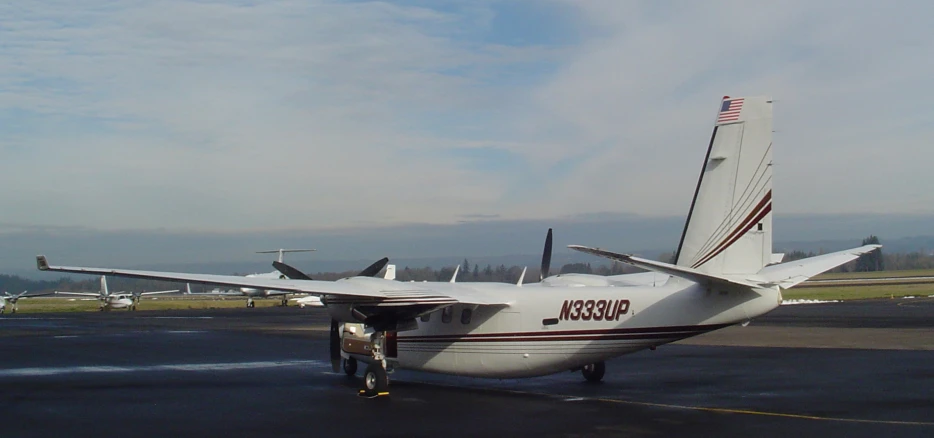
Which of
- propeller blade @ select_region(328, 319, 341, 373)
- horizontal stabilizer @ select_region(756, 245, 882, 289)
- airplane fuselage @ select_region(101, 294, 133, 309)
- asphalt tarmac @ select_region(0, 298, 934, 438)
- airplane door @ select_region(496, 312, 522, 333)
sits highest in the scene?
horizontal stabilizer @ select_region(756, 245, 882, 289)

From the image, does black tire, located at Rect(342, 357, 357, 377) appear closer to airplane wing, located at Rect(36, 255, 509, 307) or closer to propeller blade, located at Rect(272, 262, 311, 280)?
propeller blade, located at Rect(272, 262, 311, 280)

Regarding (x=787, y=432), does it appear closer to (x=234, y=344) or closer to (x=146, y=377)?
(x=146, y=377)

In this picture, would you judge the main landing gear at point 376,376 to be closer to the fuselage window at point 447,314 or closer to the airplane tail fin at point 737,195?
the fuselage window at point 447,314

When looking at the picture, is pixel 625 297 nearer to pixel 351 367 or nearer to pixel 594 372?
pixel 594 372

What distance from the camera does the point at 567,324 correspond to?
16.0 meters

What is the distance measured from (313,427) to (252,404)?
308 cm

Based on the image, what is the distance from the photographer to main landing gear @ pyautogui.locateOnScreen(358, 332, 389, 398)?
17016 millimetres

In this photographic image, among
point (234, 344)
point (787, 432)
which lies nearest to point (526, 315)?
point (787, 432)

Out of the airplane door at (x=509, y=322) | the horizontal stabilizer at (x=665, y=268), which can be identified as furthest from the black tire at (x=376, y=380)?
the horizontal stabilizer at (x=665, y=268)

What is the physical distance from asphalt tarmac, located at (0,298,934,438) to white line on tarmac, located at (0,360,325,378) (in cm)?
5

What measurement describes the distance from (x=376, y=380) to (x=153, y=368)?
911 cm

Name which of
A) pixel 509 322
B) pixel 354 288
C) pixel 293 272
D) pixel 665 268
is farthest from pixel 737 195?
pixel 293 272

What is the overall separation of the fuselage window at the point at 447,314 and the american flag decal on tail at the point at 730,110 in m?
6.61

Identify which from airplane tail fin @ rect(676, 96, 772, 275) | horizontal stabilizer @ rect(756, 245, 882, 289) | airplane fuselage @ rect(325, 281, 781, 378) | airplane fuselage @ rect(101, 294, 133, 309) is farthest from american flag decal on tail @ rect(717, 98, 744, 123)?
airplane fuselage @ rect(101, 294, 133, 309)
